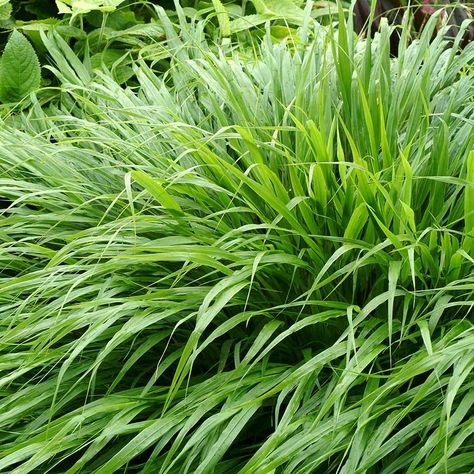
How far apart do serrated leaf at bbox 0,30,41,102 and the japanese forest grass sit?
2.06 feet

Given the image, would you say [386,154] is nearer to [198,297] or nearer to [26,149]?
[198,297]

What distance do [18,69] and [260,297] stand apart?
1.36 meters

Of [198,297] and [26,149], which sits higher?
[26,149]

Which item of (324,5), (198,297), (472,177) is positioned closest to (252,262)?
(198,297)

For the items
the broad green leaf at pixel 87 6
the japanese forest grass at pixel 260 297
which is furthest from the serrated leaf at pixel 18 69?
the japanese forest grass at pixel 260 297

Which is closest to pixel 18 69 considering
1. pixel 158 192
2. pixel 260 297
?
pixel 158 192

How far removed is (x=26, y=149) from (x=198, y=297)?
0.79 m

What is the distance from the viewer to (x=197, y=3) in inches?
131

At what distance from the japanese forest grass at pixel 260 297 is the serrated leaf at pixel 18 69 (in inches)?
24.7

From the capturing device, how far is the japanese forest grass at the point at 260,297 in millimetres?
1496

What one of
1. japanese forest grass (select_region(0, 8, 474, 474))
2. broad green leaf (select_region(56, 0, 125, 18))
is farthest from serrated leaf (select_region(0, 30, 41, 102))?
japanese forest grass (select_region(0, 8, 474, 474))

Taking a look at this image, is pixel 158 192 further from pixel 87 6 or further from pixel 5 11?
pixel 5 11

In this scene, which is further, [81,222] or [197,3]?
[197,3]

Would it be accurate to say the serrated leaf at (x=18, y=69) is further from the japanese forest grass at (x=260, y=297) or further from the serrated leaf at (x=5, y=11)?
the japanese forest grass at (x=260, y=297)
